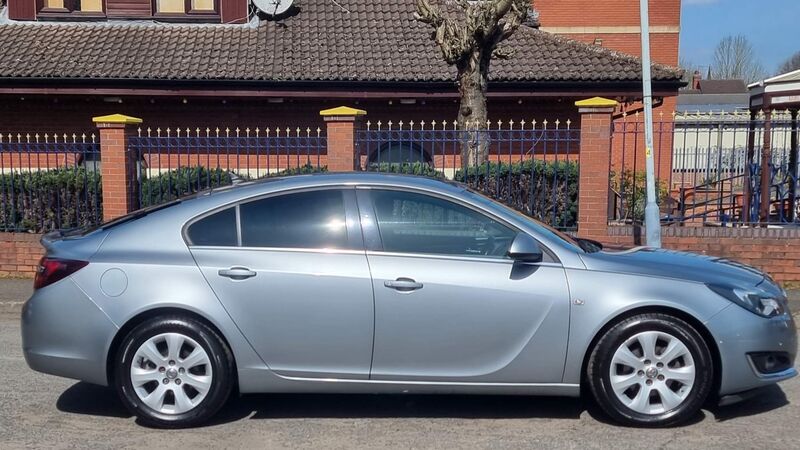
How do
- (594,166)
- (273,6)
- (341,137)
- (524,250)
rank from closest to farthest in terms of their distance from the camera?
1. (524,250)
2. (594,166)
3. (341,137)
4. (273,6)

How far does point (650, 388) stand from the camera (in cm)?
485

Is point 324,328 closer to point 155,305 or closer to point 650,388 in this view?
point 155,305

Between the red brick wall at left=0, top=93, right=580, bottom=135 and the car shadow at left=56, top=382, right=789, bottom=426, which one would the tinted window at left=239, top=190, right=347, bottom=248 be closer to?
the car shadow at left=56, top=382, right=789, bottom=426

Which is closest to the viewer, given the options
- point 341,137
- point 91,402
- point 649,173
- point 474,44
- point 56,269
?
point 56,269

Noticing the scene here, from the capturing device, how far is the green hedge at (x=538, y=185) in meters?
10.1

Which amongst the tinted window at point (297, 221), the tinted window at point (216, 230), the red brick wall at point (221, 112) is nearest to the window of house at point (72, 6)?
the red brick wall at point (221, 112)

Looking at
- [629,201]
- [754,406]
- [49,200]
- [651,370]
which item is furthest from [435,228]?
[629,201]

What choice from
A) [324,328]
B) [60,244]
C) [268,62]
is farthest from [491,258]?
[268,62]

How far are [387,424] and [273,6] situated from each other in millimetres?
12307

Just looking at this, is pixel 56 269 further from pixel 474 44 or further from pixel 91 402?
pixel 474 44

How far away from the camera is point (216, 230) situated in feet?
16.7

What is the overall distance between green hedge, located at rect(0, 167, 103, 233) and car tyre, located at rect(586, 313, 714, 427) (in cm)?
778

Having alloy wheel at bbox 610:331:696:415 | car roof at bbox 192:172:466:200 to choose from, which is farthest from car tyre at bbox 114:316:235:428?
alloy wheel at bbox 610:331:696:415

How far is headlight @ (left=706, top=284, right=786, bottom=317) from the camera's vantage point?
4.88 m
